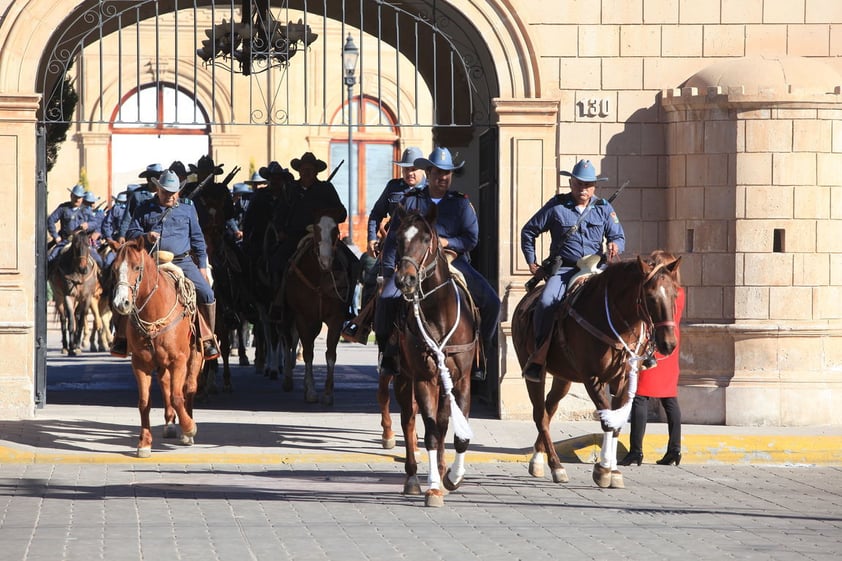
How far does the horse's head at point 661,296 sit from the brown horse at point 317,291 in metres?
6.24

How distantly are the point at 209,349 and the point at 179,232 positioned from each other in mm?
1060

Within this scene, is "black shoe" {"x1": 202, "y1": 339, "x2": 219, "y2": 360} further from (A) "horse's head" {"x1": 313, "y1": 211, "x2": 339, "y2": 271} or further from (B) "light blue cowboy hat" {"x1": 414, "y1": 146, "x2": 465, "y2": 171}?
(A) "horse's head" {"x1": 313, "y1": 211, "x2": 339, "y2": 271}

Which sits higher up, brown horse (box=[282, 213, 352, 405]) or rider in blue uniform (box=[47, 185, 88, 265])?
rider in blue uniform (box=[47, 185, 88, 265])

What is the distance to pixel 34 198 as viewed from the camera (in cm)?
1491

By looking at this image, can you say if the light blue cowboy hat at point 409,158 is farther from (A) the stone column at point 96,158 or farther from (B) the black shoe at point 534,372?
(A) the stone column at point 96,158

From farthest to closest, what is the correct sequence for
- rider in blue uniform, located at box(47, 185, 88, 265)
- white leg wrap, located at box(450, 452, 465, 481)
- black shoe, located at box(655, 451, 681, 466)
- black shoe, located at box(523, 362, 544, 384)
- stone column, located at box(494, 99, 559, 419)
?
rider in blue uniform, located at box(47, 185, 88, 265) → stone column, located at box(494, 99, 559, 419) → black shoe, located at box(655, 451, 681, 466) → black shoe, located at box(523, 362, 544, 384) → white leg wrap, located at box(450, 452, 465, 481)

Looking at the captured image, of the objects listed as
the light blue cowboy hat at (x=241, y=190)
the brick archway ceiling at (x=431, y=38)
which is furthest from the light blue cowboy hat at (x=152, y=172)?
the light blue cowboy hat at (x=241, y=190)

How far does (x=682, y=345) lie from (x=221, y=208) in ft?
19.1

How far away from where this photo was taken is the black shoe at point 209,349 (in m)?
13.3

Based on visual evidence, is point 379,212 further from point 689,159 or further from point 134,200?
point 689,159

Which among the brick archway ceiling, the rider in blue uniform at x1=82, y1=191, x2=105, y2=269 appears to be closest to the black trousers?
the brick archway ceiling

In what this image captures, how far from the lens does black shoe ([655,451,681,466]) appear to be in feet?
41.7

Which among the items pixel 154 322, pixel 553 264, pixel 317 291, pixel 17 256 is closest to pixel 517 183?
pixel 317 291

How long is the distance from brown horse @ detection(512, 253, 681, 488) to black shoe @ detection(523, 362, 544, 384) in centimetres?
6
